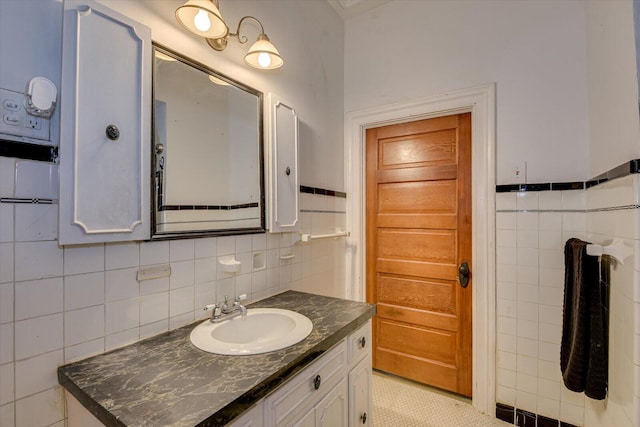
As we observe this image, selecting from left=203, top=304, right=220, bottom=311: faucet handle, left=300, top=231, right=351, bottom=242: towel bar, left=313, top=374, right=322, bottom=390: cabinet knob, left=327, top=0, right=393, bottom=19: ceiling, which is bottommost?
left=313, top=374, right=322, bottom=390: cabinet knob

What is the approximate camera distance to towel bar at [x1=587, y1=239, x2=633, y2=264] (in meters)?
1.05

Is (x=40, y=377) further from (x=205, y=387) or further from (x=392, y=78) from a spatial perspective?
(x=392, y=78)

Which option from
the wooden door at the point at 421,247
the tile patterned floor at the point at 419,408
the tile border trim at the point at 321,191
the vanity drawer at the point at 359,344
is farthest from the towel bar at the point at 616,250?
the tile border trim at the point at 321,191

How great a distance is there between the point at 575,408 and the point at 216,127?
95.7 inches

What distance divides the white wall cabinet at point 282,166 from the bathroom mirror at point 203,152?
5 cm

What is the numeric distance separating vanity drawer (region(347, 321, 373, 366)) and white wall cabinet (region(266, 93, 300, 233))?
2.10ft

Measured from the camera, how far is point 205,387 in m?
0.77

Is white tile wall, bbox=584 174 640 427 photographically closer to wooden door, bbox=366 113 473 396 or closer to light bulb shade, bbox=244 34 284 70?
wooden door, bbox=366 113 473 396

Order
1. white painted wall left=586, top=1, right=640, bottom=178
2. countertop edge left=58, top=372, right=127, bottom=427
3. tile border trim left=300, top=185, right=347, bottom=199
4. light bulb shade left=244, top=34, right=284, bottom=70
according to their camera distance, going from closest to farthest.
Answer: countertop edge left=58, top=372, right=127, bottom=427 < white painted wall left=586, top=1, right=640, bottom=178 < light bulb shade left=244, top=34, right=284, bottom=70 < tile border trim left=300, top=185, right=347, bottom=199

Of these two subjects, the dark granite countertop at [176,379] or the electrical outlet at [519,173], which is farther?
the electrical outlet at [519,173]

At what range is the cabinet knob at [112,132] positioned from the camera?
36.4 inches

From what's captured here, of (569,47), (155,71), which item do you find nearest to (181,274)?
(155,71)

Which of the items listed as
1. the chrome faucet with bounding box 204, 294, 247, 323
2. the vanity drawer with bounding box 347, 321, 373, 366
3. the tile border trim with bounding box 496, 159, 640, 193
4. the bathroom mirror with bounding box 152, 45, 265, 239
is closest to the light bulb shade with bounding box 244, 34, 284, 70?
the bathroom mirror with bounding box 152, 45, 265, 239

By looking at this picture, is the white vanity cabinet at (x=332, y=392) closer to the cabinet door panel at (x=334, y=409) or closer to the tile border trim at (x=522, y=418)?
the cabinet door panel at (x=334, y=409)
